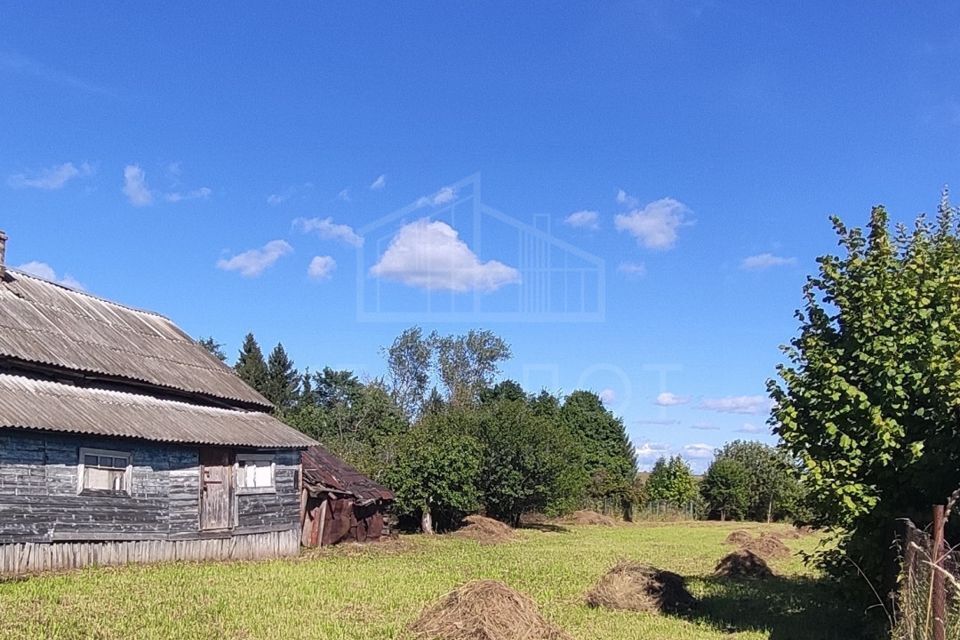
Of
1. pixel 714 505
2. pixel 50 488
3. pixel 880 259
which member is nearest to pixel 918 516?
pixel 880 259

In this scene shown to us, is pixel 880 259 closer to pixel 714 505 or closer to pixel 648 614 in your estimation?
pixel 648 614

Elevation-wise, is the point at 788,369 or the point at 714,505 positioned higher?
the point at 788,369

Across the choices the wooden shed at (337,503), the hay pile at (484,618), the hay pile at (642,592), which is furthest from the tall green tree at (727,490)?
the hay pile at (484,618)

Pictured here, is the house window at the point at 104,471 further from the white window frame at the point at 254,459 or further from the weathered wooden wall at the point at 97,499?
the white window frame at the point at 254,459

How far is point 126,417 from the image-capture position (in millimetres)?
19125

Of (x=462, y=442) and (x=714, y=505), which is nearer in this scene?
(x=462, y=442)

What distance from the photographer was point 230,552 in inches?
843

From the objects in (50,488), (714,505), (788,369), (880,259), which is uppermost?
(880,259)

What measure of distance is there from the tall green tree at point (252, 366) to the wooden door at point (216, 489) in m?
41.9

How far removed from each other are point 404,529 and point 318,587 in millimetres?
19463

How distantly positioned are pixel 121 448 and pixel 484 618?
1184 cm

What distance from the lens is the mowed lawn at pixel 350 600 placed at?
11367 mm

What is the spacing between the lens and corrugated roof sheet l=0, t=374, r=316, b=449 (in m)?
16.8

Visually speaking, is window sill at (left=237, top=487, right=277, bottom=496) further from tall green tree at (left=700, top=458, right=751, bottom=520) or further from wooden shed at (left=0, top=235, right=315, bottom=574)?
tall green tree at (left=700, top=458, right=751, bottom=520)
